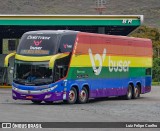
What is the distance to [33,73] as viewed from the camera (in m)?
29.3

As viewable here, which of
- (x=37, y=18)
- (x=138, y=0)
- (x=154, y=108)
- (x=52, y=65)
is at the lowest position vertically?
(x=154, y=108)

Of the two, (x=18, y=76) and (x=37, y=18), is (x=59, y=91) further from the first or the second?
(x=37, y=18)

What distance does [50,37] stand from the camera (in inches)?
1160

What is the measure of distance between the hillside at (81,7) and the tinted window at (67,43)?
10430cm

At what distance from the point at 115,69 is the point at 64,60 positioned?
5597 mm

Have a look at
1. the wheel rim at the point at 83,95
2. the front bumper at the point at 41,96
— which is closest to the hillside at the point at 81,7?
the wheel rim at the point at 83,95

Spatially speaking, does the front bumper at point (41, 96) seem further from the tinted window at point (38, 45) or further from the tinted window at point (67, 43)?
the tinted window at point (67, 43)

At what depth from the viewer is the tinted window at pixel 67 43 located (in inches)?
1160

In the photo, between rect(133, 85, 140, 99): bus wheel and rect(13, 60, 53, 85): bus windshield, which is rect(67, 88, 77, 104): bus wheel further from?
rect(133, 85, 140, 99): bus wheel

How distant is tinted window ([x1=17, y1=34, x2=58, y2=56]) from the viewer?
29188 mm

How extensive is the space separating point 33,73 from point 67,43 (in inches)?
79.5

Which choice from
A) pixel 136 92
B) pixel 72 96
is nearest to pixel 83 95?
pixel 72 96

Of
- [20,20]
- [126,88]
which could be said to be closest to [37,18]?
[20,20]

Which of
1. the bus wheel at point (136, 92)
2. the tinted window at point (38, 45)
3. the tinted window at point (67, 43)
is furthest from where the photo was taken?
the bus wheel at point (136, 92)
